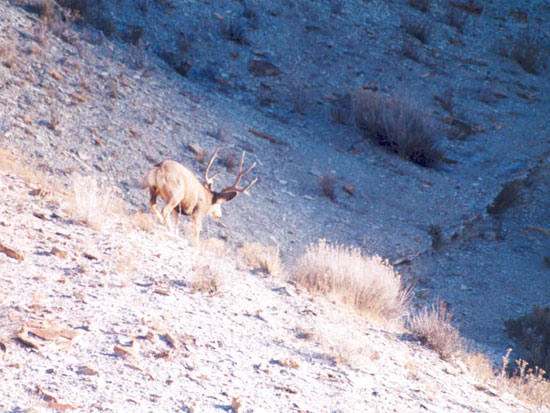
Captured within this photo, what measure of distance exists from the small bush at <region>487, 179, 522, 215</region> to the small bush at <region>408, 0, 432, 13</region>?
9791 millimetres

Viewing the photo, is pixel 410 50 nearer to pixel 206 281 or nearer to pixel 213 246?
pixel 213 246

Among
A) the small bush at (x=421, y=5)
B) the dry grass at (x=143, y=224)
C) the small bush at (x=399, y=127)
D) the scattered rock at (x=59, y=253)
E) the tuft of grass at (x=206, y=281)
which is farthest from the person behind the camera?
the small bush at (x=421, y=5)

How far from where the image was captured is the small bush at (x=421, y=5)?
22766mm

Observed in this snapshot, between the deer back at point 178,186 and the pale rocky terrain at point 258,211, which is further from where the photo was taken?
the deer back at point 178,186

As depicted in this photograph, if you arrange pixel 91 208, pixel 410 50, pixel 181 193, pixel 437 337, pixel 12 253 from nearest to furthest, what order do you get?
1. pixel 12 253
2. pixel 437 337
3. pixel 91 208
4. pixel 181 193
5. pixel 410 50

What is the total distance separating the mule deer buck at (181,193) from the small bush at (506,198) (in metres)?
8.58

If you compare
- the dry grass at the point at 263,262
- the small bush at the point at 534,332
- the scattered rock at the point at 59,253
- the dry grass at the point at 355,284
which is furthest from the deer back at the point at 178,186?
the small bush at the point at 534,332

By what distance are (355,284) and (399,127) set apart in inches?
375

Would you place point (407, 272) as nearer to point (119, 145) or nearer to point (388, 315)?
point (388, 315)

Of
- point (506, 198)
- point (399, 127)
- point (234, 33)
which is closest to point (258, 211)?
point (399, 127)

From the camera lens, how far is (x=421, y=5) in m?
22.8

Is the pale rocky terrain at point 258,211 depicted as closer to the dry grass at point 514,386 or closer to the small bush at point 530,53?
the dry grass at point 514,386

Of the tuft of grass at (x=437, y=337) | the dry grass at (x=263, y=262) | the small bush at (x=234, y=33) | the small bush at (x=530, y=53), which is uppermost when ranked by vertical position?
the small bush at (x=530, y=53)

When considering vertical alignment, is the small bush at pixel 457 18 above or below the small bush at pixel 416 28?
above
